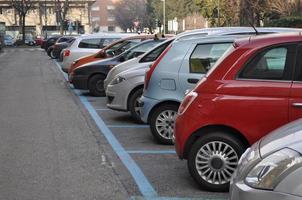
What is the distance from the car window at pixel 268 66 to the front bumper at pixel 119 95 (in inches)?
187

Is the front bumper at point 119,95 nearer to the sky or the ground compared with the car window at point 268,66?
nearer to the ground

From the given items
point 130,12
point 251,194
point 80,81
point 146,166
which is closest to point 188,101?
point 146,166

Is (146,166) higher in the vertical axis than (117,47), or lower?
lower

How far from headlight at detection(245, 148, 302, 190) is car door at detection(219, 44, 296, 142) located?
2.07 metres

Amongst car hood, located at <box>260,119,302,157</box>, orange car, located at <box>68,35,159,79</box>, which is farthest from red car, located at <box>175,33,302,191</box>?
orange car, located at <box>68,35,159,79</box>

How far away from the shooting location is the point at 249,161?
363 cm

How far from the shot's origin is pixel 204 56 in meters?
7.80

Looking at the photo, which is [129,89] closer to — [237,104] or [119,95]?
[119,95]

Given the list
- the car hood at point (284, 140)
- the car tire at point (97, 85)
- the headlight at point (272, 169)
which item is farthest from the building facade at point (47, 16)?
the headlight at point (272, 169)

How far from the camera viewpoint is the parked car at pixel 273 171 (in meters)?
3.08

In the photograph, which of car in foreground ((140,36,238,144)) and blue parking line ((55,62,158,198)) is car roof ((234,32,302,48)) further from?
car in foreground ((140,36,238,144))

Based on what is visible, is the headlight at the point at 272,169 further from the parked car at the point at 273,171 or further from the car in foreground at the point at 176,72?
the car in foreground at the point at 176,72

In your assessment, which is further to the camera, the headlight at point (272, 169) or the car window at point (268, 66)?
the car window at point (268, 66)

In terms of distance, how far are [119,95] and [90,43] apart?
10130 mm
